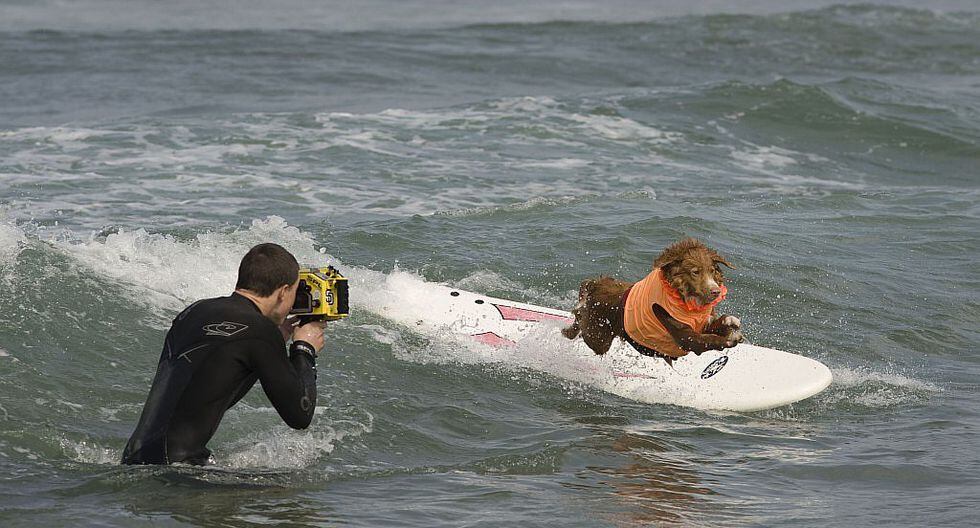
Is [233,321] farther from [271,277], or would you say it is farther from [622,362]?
[622,362]

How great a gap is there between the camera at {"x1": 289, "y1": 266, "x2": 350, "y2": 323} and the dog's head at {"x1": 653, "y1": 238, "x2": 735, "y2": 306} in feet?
8.38

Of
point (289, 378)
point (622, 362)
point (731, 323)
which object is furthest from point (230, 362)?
point (622, 362)

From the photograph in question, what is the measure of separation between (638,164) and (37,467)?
11.9 metres

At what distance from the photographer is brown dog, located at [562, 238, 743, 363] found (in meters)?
7.66

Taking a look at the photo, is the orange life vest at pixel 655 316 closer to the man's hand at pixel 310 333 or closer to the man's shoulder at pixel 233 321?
the man's hand at pixel 310 333

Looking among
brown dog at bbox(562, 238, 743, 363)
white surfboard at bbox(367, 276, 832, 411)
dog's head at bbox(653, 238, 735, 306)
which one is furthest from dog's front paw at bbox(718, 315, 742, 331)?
white surfboard at bbox(367, 276, 832, 411)

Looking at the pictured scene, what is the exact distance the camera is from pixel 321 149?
17.6 meters

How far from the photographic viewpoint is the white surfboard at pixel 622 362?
8.60m

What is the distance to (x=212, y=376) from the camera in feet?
19.2

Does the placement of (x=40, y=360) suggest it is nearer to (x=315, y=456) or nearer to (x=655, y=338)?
(x=315, y=456)

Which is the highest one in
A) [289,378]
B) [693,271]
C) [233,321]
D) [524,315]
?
[233,321]

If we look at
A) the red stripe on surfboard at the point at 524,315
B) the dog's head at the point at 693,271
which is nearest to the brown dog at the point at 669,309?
the dog's head at the point at 693,271

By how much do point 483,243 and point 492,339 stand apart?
121 inches

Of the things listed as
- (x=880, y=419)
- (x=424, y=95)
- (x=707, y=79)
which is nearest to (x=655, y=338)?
(x=880, y=419)
